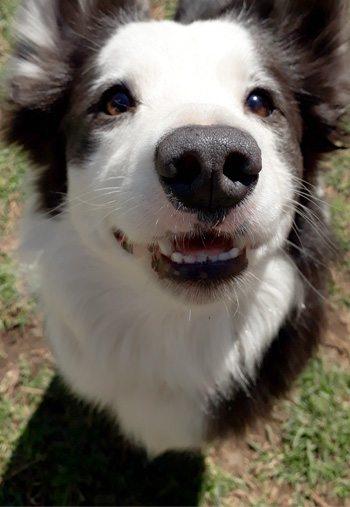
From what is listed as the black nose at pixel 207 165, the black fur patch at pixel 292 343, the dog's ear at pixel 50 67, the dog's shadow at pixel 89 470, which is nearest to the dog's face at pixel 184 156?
the black nose at pixel 207 165

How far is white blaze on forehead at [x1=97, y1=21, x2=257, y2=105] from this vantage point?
1746 millimetres

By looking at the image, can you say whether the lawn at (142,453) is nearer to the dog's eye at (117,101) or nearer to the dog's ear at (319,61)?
the dog's ear at (319,61)

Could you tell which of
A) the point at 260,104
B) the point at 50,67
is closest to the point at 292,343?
the point at 260,104

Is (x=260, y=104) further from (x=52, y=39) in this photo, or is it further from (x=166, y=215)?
(x=52, y=39)

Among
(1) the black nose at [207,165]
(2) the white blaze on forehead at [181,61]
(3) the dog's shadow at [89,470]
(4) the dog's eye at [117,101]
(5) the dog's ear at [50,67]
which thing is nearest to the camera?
(1) the black nose at [207,165]

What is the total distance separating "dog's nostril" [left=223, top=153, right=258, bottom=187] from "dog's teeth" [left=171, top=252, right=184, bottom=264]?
0.33 m

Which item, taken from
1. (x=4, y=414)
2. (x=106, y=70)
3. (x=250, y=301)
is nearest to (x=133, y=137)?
(x=106, y=70)

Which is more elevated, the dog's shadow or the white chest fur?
the white chest fur

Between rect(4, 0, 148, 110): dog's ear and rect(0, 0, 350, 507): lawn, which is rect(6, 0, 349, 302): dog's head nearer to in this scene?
rect(4, 0, 148, 110): dog's ear

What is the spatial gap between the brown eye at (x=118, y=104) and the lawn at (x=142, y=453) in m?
1.06

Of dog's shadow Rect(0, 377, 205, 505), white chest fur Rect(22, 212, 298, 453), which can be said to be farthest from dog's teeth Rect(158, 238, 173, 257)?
dog's shadow Rect(0, 377, 205, 505)

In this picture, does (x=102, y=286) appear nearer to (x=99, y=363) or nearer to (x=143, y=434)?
(x=99, y=363)

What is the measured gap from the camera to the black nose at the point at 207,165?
4.35 feet

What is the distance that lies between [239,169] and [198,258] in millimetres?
356
